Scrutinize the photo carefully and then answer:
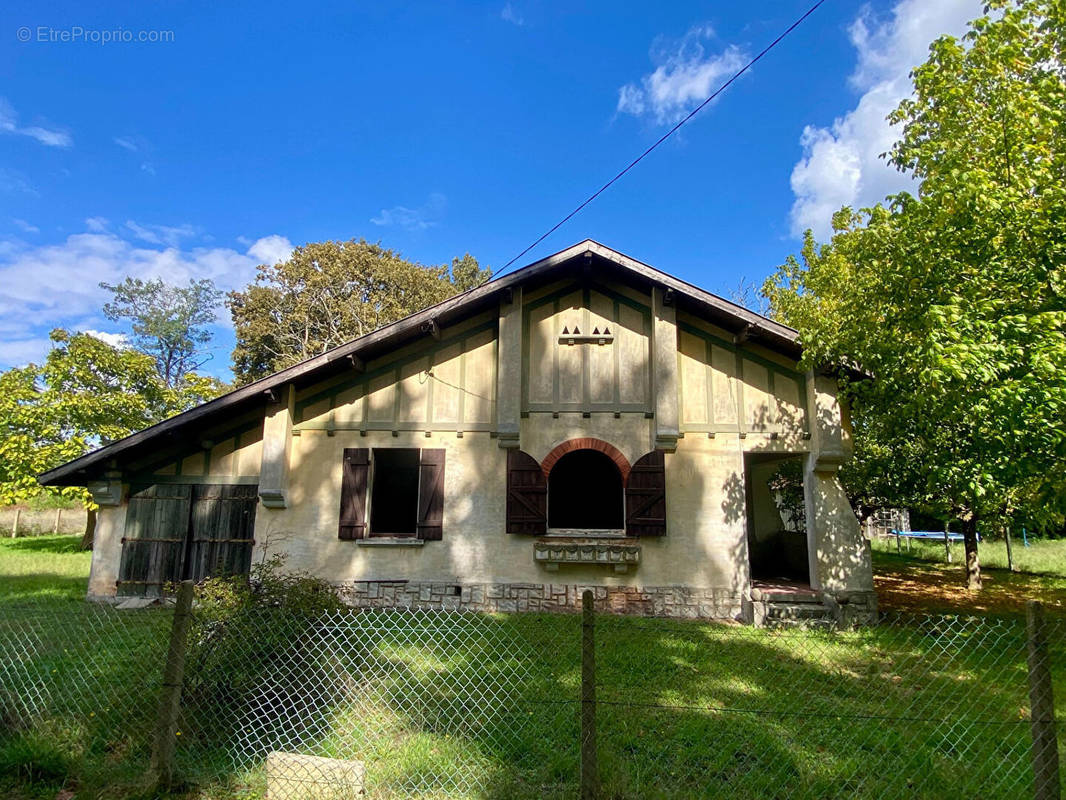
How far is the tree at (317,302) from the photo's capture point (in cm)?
2816

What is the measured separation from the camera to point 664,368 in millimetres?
9648

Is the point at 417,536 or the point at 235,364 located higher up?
the point at 235,364

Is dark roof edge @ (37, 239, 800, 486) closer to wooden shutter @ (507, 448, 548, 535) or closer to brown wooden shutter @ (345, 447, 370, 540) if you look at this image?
brown wooden shutter @ (345, 447, 370, 540)

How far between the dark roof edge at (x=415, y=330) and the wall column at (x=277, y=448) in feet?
1.06

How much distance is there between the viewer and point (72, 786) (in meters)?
3.84

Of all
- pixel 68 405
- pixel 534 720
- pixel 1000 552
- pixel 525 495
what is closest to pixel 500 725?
pixel 534 720

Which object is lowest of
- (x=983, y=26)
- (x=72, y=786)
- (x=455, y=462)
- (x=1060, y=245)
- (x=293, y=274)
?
(x=72, y=786)

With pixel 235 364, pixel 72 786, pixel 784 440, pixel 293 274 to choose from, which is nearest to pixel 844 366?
pixel 784 440

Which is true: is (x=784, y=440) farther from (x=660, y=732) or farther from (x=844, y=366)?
(x=660, y=732)

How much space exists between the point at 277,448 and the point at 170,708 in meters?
6.34

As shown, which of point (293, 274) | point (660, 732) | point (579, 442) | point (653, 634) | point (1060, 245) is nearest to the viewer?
point (660, 732)

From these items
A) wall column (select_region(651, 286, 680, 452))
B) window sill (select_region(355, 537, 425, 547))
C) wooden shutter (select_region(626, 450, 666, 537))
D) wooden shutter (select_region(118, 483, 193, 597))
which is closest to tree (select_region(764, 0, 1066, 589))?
wall column (select_region(651, 286, 680, 452))

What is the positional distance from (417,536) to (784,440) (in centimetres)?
632

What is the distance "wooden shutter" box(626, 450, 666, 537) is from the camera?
9578 millimetres
